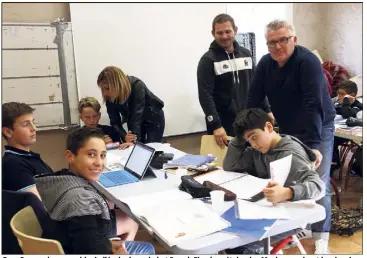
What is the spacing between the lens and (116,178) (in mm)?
2221

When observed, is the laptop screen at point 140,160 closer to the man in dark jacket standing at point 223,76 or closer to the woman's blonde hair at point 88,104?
the man in dark jacket standing at point 223,76

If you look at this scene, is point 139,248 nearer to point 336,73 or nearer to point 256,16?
point 256,16

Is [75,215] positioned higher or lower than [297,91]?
lower

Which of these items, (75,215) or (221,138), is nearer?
(75,215)

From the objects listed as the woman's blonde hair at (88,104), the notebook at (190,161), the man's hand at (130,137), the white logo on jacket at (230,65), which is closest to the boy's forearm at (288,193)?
the notebook at (190,161)

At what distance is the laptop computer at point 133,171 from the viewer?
2.16 metres

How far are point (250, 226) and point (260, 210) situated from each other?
0.43ft

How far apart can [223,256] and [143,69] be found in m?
2.54

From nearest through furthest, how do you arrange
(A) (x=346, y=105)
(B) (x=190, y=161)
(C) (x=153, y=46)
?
1. (B) (x=190, y=161)
2. (A) (x=346, y=105)
3. (C) (x=153, y=46)

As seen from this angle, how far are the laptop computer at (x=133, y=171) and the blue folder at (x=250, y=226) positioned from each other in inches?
28.4

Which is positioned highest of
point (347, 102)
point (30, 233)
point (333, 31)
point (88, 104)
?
point (333, 31)

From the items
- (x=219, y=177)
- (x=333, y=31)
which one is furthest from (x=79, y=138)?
(x=333, y=31)

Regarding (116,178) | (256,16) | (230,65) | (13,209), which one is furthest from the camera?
(256,16)

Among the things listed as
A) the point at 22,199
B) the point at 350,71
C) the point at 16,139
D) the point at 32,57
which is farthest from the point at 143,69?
the point at 350,71
